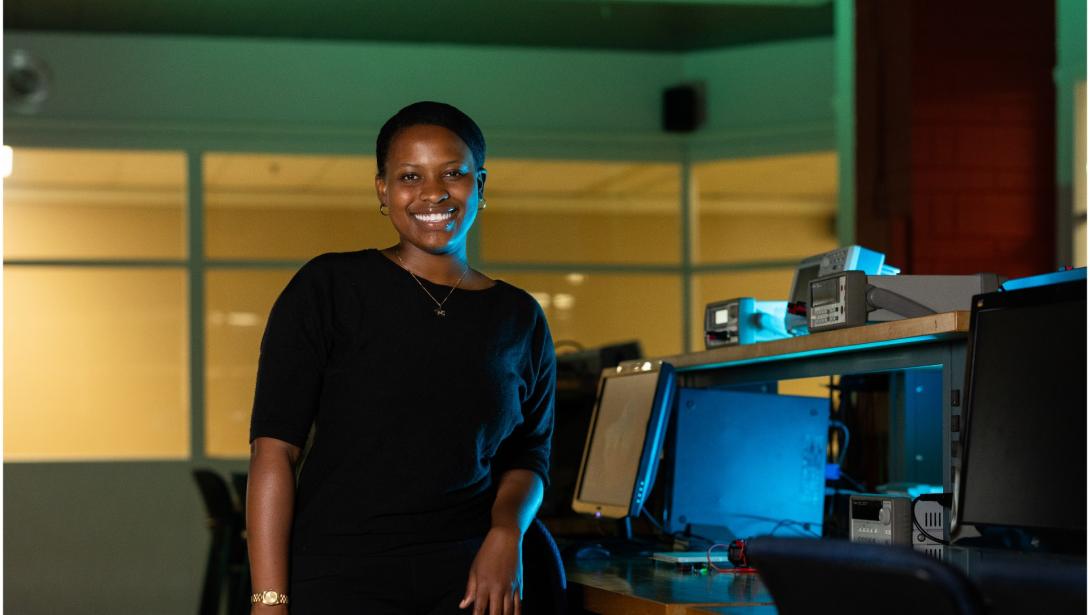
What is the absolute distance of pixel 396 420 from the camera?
181cm

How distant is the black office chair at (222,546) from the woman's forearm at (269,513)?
4283mm

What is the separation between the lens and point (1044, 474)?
145 centimetres

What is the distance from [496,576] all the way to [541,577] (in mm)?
183

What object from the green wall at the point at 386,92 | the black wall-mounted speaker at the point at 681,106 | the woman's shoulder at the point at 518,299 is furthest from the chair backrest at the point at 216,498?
the woman's shoulder at the point at 518,299

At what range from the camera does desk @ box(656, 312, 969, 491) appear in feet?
6.32

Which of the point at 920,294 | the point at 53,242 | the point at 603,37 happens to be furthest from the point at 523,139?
the point at 920,294

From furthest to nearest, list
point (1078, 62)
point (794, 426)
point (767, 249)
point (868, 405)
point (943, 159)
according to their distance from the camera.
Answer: point (767, 249), point (943, 159), point (1078, 62), point (868, 405), point (794, 426)

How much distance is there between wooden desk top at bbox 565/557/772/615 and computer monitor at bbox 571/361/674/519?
10.1 inches

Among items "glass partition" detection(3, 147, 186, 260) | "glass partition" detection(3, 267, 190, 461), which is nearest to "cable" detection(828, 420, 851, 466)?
"glass partition" detection(3, 267, 190, 461)

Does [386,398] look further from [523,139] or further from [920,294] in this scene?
[523,139]

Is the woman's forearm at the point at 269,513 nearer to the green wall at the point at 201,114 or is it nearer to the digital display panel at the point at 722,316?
the digital display panel at the point at 722,316

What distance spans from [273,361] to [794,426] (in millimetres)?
1335

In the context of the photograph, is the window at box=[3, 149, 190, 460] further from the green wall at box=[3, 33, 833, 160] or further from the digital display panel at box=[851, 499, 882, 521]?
A: the digital display panel at box=[851, 499, 882, 521]

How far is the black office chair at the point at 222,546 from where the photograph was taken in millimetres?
6016
